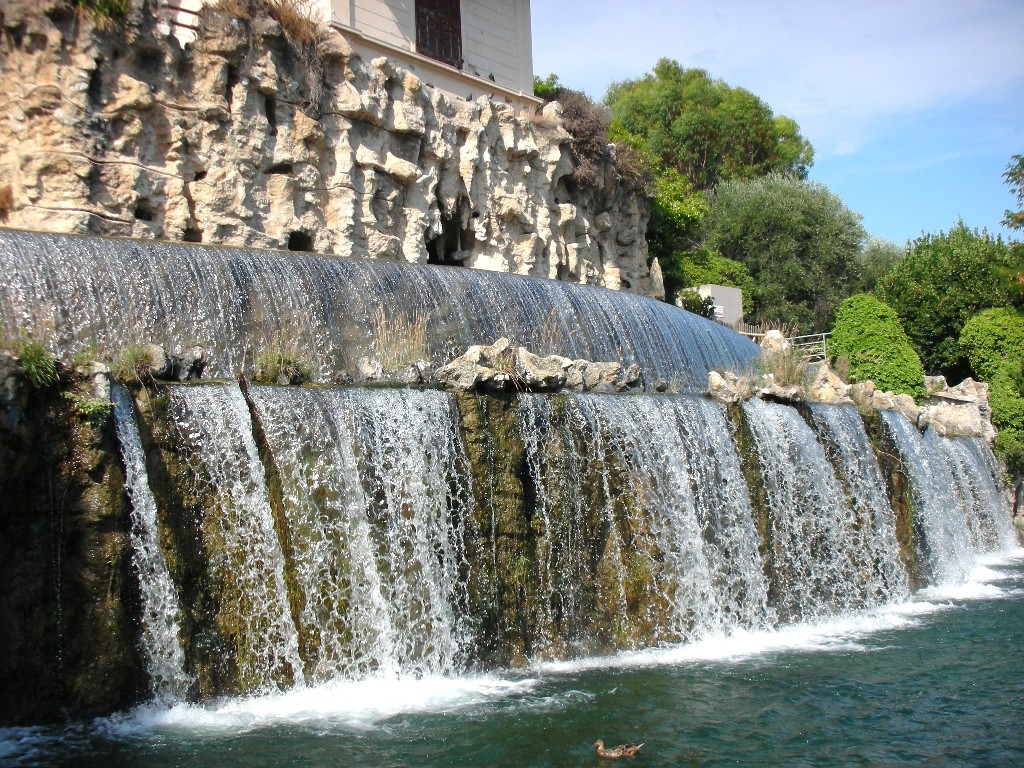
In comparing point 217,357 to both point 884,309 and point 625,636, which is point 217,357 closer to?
point 625,636

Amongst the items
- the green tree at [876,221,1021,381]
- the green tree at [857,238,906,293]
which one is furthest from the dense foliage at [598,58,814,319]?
the green tree at [876,221,1021,381]

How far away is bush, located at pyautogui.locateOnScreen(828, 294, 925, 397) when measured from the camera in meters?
20.9

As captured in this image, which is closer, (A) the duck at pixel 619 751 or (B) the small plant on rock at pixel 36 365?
(A) the duck at pixel 619 751

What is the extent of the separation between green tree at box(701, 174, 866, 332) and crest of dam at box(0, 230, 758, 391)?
60.0 ft

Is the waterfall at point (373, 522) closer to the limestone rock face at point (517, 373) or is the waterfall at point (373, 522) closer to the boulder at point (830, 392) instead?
the limestone rock face at point (517, 373)

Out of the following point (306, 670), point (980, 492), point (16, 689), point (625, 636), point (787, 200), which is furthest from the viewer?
point (787, 200)

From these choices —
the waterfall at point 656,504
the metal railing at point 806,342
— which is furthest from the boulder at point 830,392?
the metal railing at point 806,342

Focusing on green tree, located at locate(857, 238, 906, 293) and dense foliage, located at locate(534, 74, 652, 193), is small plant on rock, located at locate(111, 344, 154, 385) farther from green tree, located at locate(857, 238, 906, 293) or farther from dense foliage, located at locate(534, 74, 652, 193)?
green tree, located at locate(857, 238, 906, 293)

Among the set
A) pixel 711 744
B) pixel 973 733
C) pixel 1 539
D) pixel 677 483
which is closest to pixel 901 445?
pixel 677 483

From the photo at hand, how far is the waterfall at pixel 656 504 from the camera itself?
30.1 ft

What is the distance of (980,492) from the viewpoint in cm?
1689

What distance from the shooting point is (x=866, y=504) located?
12648 millimetres

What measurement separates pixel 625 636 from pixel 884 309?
14.9 m

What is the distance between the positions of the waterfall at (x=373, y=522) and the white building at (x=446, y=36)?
941cm
